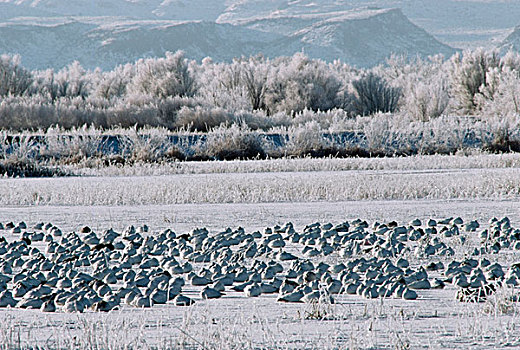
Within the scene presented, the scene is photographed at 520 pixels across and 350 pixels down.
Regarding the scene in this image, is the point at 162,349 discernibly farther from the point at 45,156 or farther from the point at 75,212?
A: the point at 45,156

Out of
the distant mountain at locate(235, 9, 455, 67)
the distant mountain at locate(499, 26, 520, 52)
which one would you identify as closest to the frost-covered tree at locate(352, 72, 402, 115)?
the distant mountain at locate(235, 9, 455, 67)

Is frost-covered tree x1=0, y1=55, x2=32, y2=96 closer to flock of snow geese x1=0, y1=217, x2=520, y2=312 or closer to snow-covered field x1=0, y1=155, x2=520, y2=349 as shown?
snow-covered field x1=0, y1=155, x2=520, y2=349

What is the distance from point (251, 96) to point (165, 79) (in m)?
4.64

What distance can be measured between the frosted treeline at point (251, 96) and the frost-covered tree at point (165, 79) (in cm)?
5

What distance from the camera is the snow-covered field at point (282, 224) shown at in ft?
13.3

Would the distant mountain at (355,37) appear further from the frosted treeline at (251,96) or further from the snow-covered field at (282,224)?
the snow-covered field at (282,224)

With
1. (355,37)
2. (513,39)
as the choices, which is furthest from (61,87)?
(513,39)

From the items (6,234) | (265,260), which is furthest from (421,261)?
(6,234)

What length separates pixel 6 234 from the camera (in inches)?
340

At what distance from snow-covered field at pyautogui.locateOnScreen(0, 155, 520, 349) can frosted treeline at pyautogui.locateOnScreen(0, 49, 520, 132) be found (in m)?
12.3

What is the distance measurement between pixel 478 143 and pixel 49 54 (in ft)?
436

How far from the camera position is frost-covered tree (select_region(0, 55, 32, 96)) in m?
37.1

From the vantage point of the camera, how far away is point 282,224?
9102 mm

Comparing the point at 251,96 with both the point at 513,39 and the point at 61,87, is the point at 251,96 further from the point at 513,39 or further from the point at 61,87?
the point at 513,39
